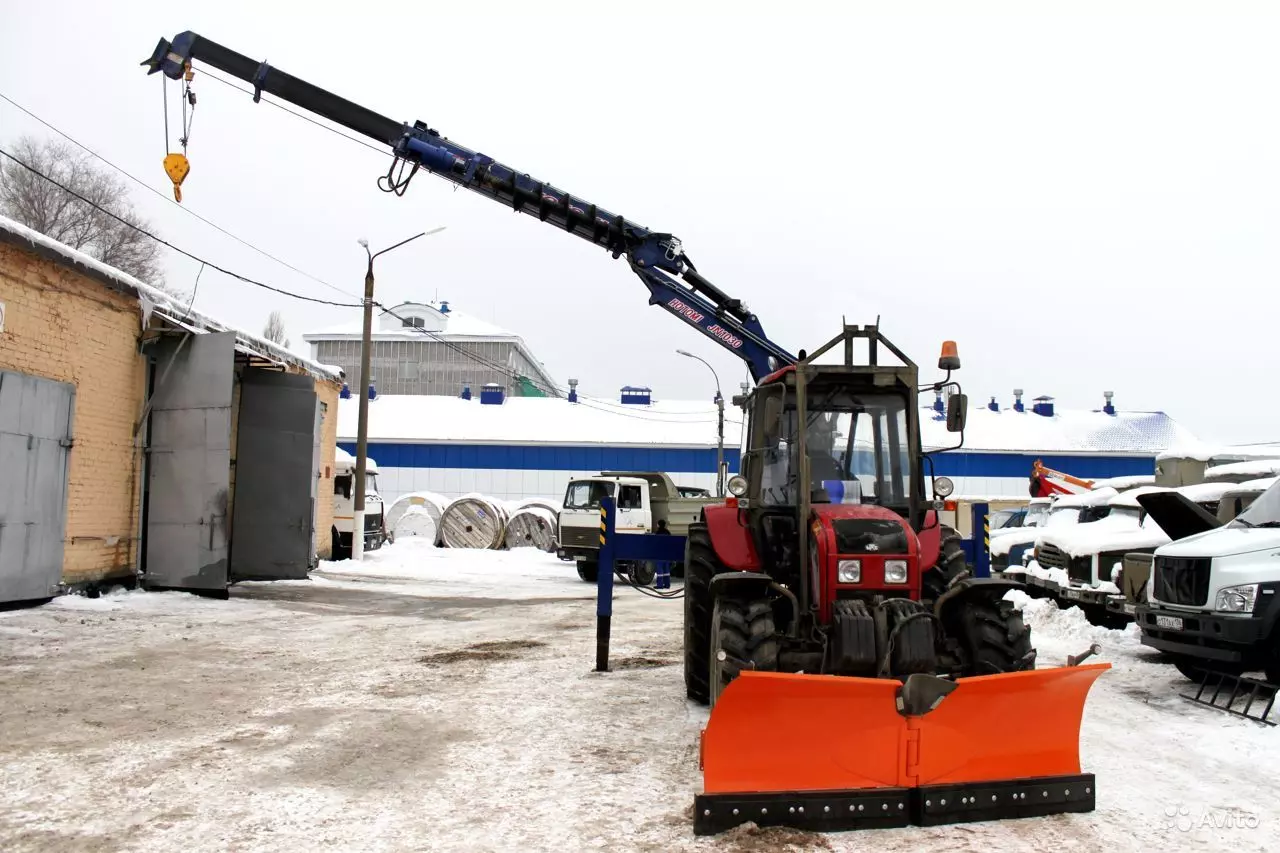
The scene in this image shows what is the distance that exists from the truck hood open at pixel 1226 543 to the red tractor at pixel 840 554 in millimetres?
2658

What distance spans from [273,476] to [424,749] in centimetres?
1154

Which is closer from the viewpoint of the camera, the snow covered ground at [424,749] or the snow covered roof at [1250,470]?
the snow covered ground at [424,749]

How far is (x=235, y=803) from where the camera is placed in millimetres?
4902

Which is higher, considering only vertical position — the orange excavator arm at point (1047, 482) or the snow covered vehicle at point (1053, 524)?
the orange excavator arm at point (1047, 482)

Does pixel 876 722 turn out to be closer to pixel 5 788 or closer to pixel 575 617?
pixel 5 788

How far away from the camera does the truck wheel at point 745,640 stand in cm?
544

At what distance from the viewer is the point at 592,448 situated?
41781 mm

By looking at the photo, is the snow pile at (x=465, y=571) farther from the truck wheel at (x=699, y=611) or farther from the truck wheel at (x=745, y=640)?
the truck wheel at (x=745, y=640)

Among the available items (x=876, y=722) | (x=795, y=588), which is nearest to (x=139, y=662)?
(x=795, y=588)

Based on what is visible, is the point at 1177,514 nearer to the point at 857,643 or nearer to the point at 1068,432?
the point at 857,643

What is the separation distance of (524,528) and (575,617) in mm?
14601

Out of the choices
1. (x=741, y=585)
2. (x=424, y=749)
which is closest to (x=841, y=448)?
(x=741, y=585)
